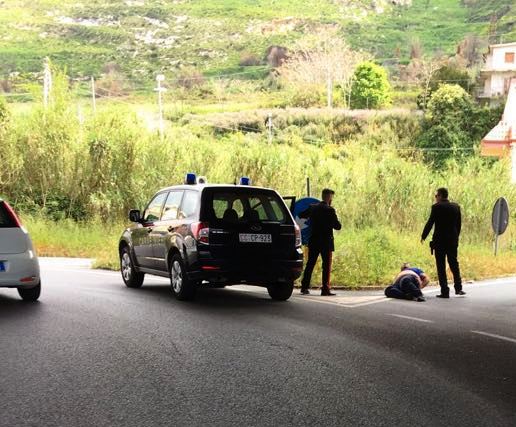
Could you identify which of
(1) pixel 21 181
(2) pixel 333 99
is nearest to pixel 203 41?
(2) pixel 333 99

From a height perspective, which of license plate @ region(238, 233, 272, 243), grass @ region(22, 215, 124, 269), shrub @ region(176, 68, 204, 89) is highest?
shrub @ region(176, 68, 204, 89)

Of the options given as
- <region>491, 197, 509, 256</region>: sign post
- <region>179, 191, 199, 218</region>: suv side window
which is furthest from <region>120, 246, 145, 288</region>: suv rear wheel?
<region>491, 197, 509, 256</region>: sign post

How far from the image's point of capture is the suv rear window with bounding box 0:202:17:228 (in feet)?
37.9

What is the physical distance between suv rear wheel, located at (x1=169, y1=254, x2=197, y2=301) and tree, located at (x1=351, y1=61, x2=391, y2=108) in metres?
82.6

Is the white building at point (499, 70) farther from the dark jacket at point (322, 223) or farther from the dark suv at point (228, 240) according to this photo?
the dark suv at point (228, 240)

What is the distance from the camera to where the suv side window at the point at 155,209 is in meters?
13.6

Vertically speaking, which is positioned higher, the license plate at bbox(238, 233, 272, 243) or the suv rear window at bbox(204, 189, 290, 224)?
the suv rear window at bbox(204, 189, 290, 224)

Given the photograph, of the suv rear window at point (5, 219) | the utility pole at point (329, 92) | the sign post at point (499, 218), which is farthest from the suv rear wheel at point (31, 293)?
the utility pole at point (329, 92)

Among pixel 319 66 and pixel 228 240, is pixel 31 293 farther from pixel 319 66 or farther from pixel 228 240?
pixel 319 66

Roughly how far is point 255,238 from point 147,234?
2.49 meters

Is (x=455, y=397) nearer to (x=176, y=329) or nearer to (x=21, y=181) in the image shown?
(x=176, y=329)

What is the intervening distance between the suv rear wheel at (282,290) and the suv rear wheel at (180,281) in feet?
4.79

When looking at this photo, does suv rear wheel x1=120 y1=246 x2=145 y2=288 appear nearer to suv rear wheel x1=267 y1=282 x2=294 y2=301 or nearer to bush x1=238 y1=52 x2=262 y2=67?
suv rear wheel x1=267 y1=282 x2=294 y2=301

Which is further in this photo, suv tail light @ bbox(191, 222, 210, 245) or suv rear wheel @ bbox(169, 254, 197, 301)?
suv rear wheel @ bbox(169, 254, 197, 301)
